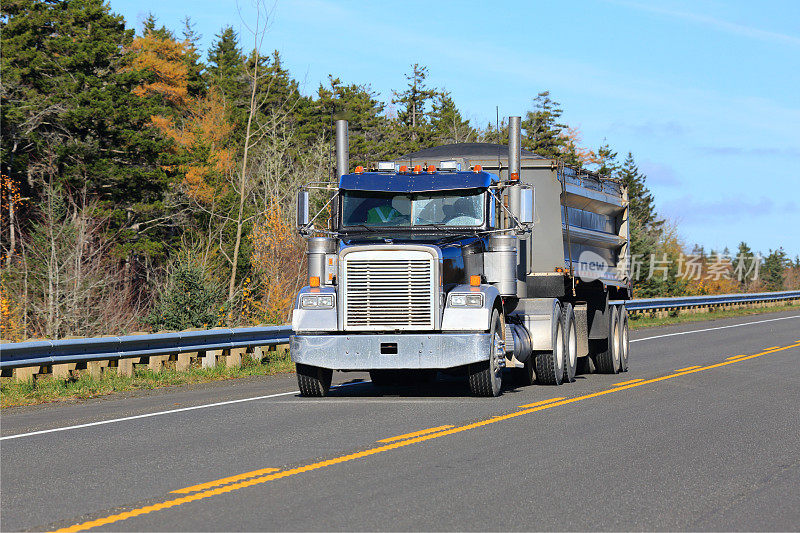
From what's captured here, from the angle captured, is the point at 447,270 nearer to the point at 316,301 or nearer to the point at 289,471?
the point at 316,301

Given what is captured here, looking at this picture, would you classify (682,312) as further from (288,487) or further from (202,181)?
(288,487)

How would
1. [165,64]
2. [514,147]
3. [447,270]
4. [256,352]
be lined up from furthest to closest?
[165,64]
[256,352]
[514,147]
[447,270]

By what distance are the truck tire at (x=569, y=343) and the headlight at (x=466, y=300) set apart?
4.21 metres

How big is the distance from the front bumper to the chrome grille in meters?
0.17

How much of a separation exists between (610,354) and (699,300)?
26833 mm

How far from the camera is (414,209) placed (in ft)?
49.1

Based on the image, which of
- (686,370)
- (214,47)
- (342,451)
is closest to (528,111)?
(214,47)

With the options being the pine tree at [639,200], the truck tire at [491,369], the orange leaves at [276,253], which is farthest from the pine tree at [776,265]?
the truck tire at [491,369]

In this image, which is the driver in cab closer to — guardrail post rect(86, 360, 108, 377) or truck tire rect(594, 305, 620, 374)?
guardrail post rect(86, 360, 108, 377)

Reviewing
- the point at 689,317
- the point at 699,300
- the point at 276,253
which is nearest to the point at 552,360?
the point at 689,317

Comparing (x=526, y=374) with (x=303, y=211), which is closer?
(x=303, y=211)

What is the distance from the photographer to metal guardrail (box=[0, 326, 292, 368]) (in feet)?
Answer: 48.7

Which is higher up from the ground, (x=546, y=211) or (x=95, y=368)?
(x=546, y=211)

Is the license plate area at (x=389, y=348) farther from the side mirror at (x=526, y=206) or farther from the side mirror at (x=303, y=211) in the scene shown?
the side mirror at (x=526, y=206)
